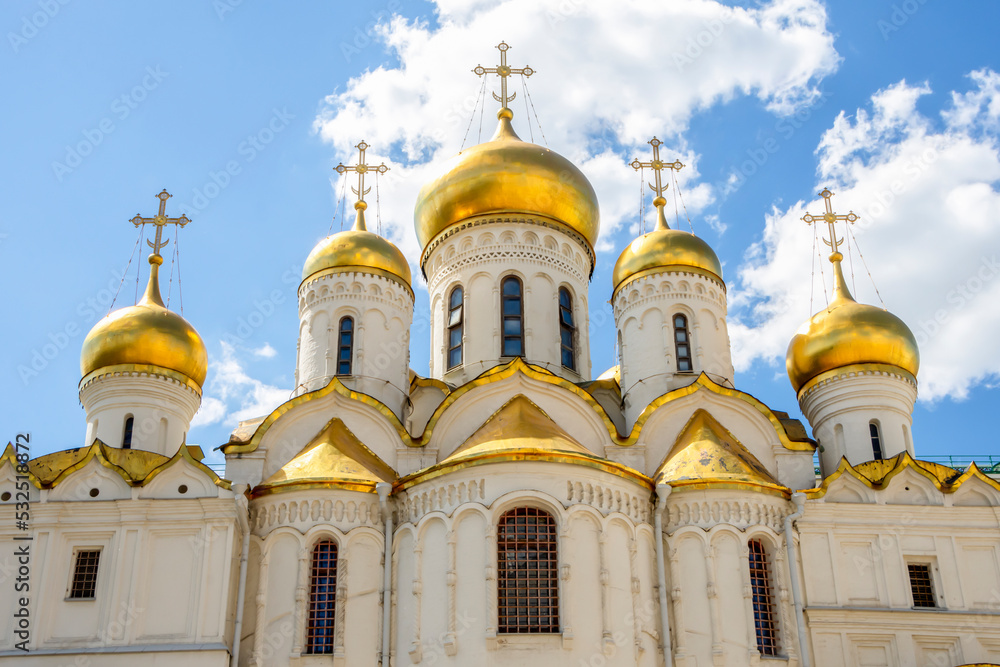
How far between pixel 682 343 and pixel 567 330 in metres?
2.16

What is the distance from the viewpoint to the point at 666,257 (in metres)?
19.5

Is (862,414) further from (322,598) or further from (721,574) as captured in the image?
(322,598)

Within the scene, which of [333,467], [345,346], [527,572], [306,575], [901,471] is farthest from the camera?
[345,346]

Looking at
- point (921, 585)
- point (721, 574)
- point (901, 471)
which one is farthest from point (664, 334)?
point (921, 585)

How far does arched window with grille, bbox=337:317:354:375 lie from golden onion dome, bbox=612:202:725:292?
496 cm

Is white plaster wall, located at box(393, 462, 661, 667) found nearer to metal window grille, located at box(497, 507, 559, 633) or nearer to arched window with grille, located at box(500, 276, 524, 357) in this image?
metal window grille, located at box(497, 507, 559, 633)

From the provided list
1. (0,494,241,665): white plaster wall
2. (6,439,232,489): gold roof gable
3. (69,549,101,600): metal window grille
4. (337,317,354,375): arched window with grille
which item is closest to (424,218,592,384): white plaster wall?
(337,317,354,375): arched window with grille

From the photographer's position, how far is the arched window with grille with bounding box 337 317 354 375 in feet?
62.4

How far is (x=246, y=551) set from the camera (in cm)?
1537

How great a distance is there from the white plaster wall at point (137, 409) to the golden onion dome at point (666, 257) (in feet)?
27.1

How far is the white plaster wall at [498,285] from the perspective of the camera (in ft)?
63.3

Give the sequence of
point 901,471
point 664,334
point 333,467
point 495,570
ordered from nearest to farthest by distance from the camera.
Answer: point 495,570 < point 333,467 < point 901,471 < point 664,334

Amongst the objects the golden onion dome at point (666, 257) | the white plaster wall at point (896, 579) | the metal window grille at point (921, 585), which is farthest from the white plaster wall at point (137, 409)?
the metal window grille at point (921, 585)

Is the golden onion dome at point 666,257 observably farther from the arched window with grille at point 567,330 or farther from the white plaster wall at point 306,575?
the white plaster wall at point 306,575
